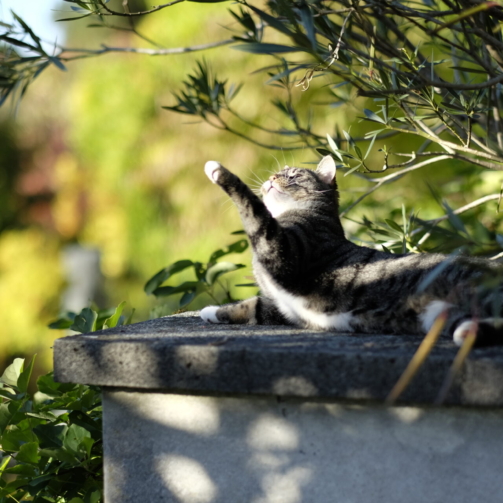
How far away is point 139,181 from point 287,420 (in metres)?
4.75

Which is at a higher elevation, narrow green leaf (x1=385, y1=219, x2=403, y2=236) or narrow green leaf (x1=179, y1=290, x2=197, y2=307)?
narrow green leaf (x1=385, y1=219, x2=403, y2=236)

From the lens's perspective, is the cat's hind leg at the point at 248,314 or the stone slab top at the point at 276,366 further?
the cat's hind leg at the point at 248,314

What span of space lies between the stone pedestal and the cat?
0.11 metres

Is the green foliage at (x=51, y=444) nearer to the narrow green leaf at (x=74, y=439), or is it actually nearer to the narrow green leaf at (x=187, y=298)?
the narrow green leaf at (x=74, y=439)

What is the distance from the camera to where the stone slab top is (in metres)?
0.94

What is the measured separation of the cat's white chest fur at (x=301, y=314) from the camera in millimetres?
1359

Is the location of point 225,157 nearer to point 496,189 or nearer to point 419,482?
point 496,189

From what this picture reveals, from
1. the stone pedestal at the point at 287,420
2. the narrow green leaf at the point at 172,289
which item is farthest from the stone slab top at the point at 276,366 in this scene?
the narrow green leaf at the point at 172,289

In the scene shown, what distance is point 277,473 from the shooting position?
1.08 meters

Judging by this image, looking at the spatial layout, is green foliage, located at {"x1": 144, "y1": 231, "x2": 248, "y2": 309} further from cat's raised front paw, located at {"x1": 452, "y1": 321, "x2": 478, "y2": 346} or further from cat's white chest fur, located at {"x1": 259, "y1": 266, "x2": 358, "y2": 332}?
cat's raised front paw, located at {"x1": 452, "y1": 321, "x2": 478, "y2": 346}

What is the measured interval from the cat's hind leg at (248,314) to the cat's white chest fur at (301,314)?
44 mm

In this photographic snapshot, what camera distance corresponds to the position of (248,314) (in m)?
1.58

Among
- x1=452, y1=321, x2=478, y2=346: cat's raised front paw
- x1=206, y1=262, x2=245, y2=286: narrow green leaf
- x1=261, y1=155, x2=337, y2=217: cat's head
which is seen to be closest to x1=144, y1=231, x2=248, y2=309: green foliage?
x1=206, y1=262, x2=245, y2=286: narrow green leaf

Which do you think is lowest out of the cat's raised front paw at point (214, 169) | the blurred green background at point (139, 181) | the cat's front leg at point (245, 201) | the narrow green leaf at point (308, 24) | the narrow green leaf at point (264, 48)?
the blurred green background at point (139, 181)
